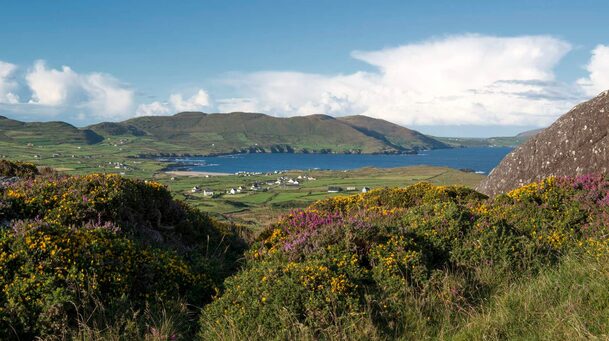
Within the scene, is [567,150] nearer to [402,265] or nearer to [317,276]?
[402,265]

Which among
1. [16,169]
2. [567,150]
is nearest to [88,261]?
[16,169]

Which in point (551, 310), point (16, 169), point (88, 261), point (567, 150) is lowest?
point (551, 310)

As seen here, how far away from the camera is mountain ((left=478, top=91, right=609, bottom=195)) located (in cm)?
1802

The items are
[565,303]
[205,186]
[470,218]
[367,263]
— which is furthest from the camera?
[205,186]

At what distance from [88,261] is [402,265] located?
19.6 ft

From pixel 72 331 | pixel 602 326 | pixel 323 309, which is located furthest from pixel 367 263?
pixel 72 331

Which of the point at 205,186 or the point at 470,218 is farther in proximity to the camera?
the point at 205,186

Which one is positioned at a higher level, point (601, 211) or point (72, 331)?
point (601, 211)

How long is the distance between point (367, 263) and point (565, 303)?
3.70 m

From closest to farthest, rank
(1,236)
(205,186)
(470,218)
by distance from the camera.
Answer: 1. (1,236)
2. (470,218)
3. (205,186)

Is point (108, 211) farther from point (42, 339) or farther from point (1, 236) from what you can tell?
point (42, 339)

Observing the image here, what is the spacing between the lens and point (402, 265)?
8.78 meters

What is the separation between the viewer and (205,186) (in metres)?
156

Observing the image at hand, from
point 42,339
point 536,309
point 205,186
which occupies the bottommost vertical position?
point 205,186
